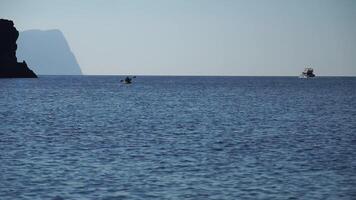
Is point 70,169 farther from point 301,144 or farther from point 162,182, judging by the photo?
point 301,144

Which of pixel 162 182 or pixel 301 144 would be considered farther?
pixel 301 144

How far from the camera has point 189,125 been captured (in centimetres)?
5288

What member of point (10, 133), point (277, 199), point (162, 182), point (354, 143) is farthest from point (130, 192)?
point (10, 133)

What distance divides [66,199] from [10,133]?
25.2m

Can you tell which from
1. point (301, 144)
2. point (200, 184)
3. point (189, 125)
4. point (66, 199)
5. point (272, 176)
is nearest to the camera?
point (66, 199)

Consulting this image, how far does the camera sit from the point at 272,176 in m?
26.0

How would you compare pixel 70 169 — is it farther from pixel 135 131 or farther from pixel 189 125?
pixel 189 125

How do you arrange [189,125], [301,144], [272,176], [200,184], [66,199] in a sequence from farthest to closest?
[189,125]
[301,144]
[272,176]
[200,184]
[66,199]

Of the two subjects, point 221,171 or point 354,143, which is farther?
point 354,143

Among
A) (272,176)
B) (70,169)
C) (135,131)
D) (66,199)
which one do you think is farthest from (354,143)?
(66,199)

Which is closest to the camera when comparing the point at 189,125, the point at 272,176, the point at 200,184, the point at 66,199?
the point at 66,199

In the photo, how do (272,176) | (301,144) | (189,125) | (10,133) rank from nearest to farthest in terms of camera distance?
(272,176) < (301,144) < (10,133) < (189,125)

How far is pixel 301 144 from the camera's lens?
3806cm

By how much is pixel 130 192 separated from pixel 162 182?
2.26m
